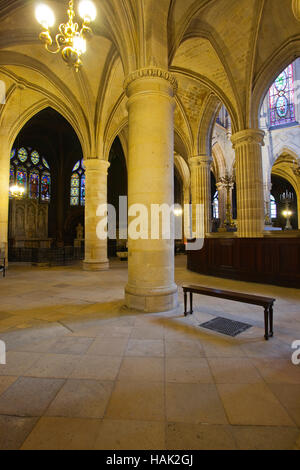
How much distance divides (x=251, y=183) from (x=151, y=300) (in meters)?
7.84

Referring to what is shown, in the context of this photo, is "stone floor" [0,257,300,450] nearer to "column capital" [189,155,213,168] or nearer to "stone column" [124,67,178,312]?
"stone column" [124,67,178,312]

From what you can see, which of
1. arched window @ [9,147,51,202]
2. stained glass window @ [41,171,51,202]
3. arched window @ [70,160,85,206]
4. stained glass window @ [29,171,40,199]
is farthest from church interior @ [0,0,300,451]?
arched window @ [70,160,85,206]

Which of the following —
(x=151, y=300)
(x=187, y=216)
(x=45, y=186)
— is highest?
(x=45, y=186)

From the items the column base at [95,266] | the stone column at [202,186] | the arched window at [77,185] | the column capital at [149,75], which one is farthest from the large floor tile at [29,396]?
the arched window at [77,185]

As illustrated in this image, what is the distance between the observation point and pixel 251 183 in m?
10.0

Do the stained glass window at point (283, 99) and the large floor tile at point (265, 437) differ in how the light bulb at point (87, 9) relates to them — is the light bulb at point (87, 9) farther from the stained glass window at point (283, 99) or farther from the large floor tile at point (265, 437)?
the stained glass window at point (283, 99)

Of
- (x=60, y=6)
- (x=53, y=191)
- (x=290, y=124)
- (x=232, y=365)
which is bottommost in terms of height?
(x=232, y=365)

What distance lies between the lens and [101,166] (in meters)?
11.4

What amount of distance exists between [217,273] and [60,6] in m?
10.6

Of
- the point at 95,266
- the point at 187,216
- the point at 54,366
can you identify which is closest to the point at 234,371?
the point at 54,366

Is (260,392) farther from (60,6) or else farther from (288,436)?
(60,6)

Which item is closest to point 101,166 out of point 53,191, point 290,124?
point 53,191

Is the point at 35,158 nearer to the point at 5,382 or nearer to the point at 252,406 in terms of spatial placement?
the point at 5,382

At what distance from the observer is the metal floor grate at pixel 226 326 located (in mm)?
3434
